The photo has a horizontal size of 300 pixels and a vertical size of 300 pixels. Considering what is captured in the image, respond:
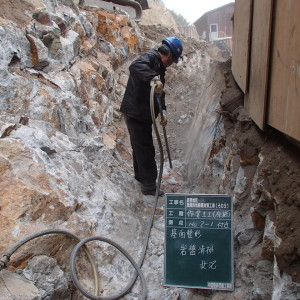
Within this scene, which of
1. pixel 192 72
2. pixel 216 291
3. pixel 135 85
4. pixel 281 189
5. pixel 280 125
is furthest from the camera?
pixel 192 72

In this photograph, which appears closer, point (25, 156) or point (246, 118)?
point (25, 156)

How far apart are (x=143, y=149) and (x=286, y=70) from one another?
2273 mm

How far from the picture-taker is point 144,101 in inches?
153

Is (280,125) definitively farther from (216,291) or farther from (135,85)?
(135,85)

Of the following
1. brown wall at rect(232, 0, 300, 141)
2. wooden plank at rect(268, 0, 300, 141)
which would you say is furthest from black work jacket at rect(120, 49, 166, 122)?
wooden plank at rect(268, 0, 300, 141)

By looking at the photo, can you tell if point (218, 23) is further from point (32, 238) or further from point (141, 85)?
point (32, 238)

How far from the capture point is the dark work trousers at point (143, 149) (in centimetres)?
401

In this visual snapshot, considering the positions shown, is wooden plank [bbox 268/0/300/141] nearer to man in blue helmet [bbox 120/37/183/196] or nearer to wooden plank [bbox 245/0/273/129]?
wooden plank [bbox 245/0/273/129]

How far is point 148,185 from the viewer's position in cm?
412

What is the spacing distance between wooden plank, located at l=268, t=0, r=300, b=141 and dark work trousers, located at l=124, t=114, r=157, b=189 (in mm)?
1876

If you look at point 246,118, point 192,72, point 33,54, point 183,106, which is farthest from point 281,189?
point 192,72

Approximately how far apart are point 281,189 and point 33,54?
3428mm

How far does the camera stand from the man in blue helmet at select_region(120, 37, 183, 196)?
3.72 m

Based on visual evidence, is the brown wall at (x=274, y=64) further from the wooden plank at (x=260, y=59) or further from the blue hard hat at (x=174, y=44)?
the blue hard hat at (x=174, y=44)
